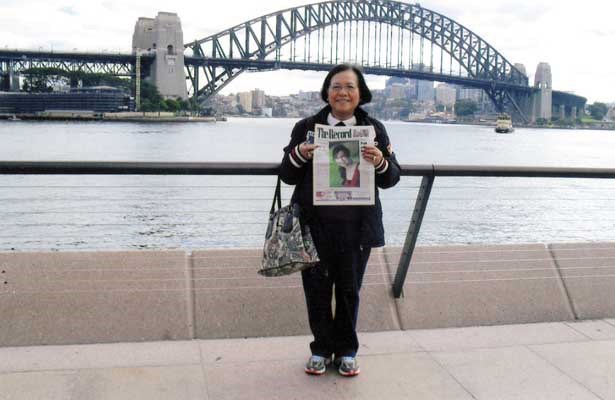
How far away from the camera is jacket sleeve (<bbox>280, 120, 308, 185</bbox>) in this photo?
339 cm

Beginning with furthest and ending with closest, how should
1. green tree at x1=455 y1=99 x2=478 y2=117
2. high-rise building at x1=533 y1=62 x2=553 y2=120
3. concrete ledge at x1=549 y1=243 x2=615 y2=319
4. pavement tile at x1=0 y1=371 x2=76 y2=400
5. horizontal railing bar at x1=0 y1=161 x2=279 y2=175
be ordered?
green tree at x1=455 y1=99 x2=478 y2=117
high-rise building at x1=533 y1=62 x2=553 y2=120
concrete ledge at x1=549 y1=243 x2=615 y2=319
horizontal railing bar at x1=0 y1=161 x2=279 y2=175
pavement tile at x1=0 y1=371 x2=76 y2=400

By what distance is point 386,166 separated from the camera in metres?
3.41

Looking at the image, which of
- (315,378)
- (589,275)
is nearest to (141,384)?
(315,378)

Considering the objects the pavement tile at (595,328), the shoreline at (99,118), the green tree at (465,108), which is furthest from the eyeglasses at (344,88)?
the green tree at (465,108)

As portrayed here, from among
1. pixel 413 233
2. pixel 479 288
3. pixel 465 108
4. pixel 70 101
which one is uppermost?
pixel 70 101

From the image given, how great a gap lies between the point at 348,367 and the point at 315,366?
0.48ft

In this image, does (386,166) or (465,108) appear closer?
(386,166)

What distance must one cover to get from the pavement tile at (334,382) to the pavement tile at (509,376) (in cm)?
8

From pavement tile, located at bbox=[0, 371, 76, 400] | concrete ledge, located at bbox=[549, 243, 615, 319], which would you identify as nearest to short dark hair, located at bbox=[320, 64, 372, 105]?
pavement tile, located at bbox=[0, 371, 76, 400]

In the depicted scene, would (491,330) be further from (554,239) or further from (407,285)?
(554,239)

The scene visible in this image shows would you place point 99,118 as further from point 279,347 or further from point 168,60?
point 279,347

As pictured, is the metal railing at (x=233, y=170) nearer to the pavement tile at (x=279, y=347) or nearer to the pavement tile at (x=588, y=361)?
the pavement tile at (x=279, y=347)

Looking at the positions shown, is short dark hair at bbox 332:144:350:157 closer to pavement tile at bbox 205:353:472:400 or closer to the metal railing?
the metal railing

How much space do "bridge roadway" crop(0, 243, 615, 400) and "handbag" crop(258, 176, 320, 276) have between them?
493mm
